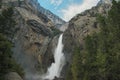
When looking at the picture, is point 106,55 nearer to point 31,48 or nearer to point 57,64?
point 57,64

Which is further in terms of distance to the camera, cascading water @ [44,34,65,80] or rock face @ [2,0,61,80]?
rock face @ [2,0,61,80]

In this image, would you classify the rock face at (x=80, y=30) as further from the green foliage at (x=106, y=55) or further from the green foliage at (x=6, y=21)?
the green foliage at (x=6, y=21)

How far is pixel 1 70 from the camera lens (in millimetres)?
32281

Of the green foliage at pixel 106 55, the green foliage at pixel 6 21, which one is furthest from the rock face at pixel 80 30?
the green foliage at pixel 6 21

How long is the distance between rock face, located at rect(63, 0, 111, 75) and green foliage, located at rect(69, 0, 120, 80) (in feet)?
106

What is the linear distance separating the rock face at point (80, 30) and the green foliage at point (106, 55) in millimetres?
32197

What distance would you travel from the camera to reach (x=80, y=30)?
346 ft

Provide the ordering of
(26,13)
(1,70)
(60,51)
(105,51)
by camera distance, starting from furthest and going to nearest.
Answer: (26,13) < (60,51) < (105,51) < (1,70)

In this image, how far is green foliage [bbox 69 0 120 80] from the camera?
180 ft

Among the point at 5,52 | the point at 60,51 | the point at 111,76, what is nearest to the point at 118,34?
the point at 111,76

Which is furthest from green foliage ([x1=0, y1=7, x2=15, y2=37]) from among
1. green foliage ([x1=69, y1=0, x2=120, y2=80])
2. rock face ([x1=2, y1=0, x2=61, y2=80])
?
rock face ([x1=2, y1=0, x2=61, y2=80])

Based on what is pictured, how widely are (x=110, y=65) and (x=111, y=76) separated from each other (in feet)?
8.67

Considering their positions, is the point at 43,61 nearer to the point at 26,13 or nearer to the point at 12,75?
the point at 26,13

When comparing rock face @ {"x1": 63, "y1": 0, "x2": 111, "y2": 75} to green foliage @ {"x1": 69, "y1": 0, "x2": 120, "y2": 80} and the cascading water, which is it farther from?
green foliage @ {"x1": 69, "y1": 0, "x2": 120, "y2": 80}
